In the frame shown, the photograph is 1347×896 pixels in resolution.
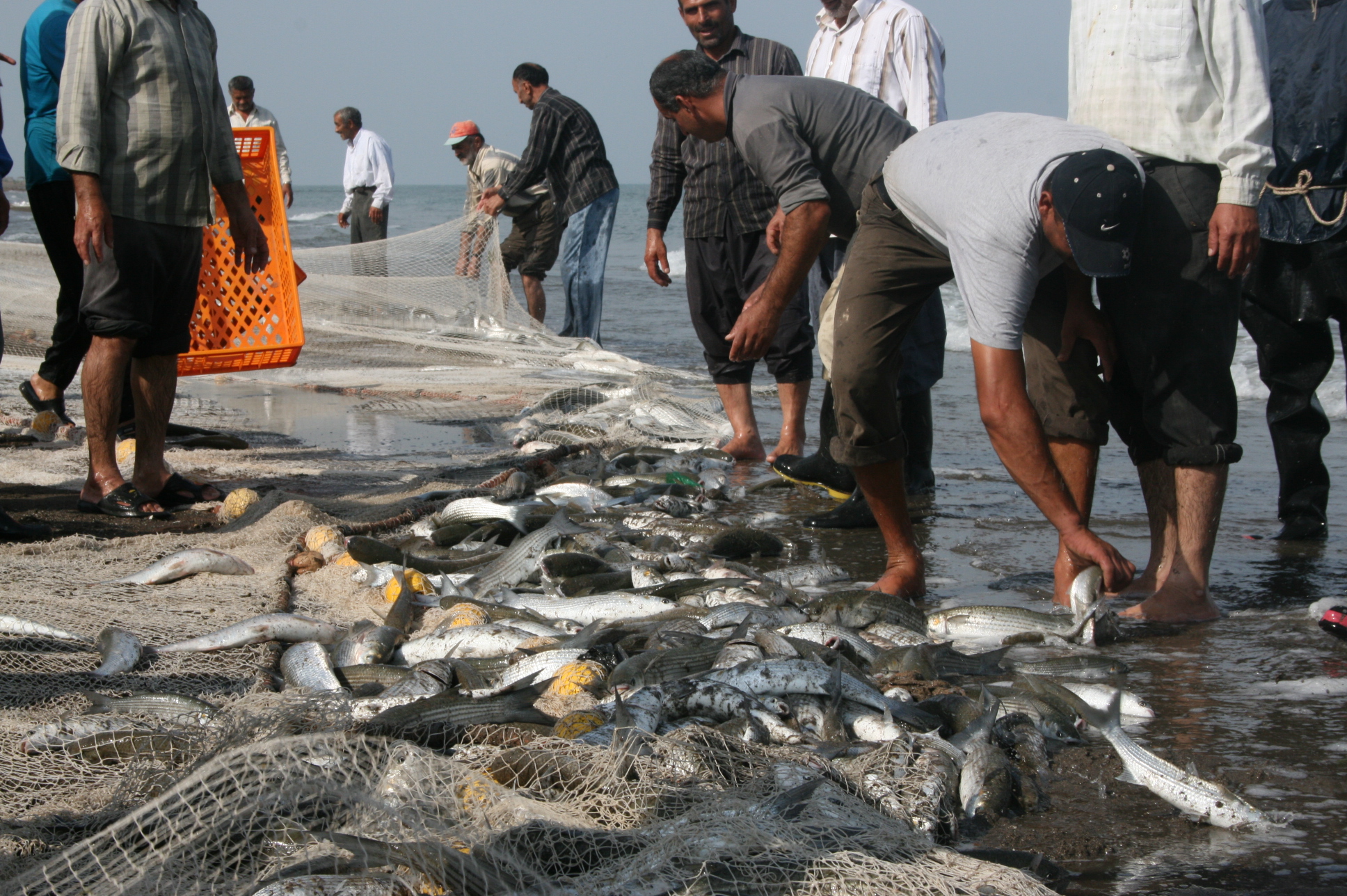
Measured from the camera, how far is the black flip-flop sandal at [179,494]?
551 centimetres

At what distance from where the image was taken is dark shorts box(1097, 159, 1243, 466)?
3729 millimetres

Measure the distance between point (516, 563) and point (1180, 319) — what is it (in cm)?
253

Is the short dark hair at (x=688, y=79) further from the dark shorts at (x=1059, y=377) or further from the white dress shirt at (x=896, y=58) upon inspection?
the white dress shirt at (x=896, y=58)

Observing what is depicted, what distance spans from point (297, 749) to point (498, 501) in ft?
11.5

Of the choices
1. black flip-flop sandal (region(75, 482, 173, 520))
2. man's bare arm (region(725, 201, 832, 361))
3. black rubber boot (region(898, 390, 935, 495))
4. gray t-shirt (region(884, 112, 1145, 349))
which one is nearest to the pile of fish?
man's bare arm (region(725, 201, 832, 361))

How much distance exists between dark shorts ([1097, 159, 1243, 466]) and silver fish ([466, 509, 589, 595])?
2255 millimetres

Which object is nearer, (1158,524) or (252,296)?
(1158,524)

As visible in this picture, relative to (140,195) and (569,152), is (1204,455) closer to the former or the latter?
(140,195)

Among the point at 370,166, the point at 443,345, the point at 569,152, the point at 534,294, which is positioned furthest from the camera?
the point at 370,166

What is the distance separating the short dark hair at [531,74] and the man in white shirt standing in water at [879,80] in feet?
16.7

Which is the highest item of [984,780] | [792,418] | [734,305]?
[734,305]

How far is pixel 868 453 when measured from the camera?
14.0 feet

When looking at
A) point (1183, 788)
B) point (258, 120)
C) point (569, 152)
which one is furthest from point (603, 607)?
point (258, 120)

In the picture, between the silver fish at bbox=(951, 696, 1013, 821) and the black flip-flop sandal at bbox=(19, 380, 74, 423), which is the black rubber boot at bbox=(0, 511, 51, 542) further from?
the silver fish at bbox=(951, 696, 1013, 821)
